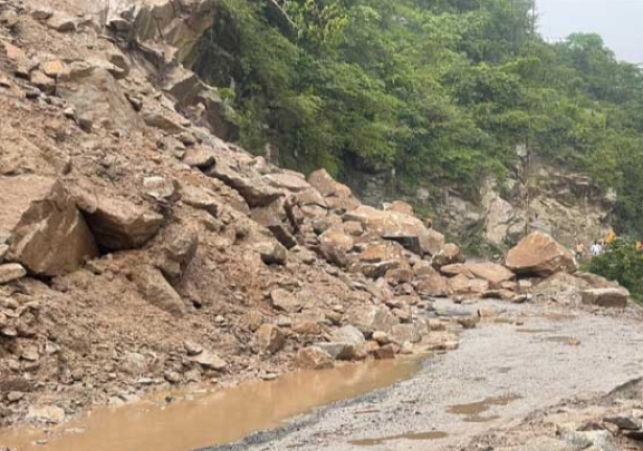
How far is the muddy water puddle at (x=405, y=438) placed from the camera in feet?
22.4

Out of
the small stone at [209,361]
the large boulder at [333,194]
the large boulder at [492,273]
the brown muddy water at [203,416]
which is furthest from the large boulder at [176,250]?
the large boulder at [492,273]

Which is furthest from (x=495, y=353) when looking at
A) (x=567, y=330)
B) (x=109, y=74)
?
(x=109, y=74)

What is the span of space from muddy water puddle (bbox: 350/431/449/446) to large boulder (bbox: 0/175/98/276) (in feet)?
15.9

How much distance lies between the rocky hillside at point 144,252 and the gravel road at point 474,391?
129cm

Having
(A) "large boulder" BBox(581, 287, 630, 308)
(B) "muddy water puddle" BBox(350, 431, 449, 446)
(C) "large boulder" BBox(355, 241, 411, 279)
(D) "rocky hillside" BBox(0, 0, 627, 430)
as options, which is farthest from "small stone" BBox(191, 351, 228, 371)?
(A) "large boulder" BBox(581, 287, 630, 308)

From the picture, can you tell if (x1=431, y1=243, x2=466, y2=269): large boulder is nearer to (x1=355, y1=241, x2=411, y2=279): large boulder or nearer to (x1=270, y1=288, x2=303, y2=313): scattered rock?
(x1=355, y1=241, x2=411, y2=279): large boulder

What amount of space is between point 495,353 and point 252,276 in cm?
389

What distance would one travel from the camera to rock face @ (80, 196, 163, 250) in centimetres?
1061

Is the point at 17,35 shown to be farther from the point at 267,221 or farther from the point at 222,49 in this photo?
the point at 222,49

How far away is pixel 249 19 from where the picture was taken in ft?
82.0

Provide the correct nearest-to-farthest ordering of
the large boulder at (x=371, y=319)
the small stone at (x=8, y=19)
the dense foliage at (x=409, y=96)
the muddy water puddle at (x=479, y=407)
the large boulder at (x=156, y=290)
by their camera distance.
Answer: the muddy water puddle at (x=479, y=407), the large boulder at (x=156, y=290), the large boulder at (x=371, y=319), the small stone at (x=8, y=19), the dense foliage at (x=409, y=96)

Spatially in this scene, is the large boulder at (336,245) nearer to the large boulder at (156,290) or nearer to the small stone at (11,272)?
the large boulder at (156,290)

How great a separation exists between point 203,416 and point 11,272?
288 cm

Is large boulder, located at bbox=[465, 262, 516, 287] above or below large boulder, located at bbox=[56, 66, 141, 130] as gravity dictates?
below
